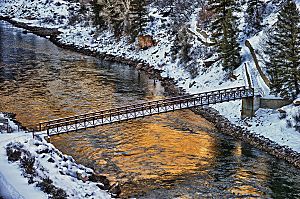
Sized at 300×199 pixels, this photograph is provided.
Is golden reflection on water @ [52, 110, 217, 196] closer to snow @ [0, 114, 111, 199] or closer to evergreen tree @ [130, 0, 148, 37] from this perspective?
snow @ [0, 114, 111, 199]

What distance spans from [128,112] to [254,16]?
81.5ft

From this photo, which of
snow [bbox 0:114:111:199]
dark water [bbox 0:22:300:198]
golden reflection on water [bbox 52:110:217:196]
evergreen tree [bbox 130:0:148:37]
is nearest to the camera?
snow [bbox 0:114:111:199]

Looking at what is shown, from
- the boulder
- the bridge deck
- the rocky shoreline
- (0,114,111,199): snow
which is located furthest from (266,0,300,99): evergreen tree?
(0,114,111,199): snow

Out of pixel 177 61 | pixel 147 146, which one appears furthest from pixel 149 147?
pixel 177 61

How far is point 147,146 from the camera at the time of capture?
30156 millimetres

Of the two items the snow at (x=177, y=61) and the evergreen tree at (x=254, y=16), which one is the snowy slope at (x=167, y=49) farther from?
the evergreen tree at (x=254, y=16)

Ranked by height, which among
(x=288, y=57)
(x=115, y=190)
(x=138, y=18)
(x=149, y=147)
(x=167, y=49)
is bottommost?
(x=115, y=190)

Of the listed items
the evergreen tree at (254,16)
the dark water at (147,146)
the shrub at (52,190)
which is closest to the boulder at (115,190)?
the dark water at (147,146)

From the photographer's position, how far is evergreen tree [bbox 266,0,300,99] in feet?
112

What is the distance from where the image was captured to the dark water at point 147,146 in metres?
24.6

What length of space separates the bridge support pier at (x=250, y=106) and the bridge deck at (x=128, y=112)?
Answer: 38 cm

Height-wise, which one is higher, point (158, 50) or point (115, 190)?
point (158, 50)

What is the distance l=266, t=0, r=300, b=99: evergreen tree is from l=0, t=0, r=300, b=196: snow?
4.42 feet

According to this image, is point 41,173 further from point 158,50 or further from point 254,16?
point 158,50
